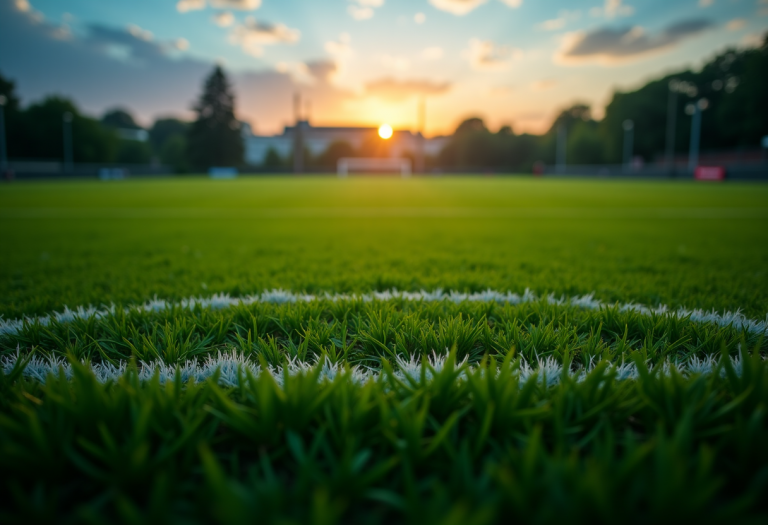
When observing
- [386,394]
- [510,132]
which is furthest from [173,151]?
[386,394]

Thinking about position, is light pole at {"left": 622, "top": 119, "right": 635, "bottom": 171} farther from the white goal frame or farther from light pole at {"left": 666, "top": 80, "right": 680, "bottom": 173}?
the white goal frame

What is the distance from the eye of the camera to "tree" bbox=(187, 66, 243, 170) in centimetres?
6125

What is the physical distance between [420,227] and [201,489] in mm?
6410

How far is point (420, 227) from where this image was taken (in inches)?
279

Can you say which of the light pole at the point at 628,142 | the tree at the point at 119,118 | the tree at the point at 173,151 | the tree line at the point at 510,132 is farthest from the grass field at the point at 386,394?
the tree at the point at 119,118

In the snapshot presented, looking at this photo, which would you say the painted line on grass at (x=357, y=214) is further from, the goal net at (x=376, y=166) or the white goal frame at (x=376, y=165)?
the goal net at (x=376, y=166)

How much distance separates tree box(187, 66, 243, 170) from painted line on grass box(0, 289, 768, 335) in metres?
64.6

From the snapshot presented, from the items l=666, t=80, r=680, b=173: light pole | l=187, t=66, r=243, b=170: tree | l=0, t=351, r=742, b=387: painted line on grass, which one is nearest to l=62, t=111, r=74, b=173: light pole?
l=187, t=66, r=243, b=170: tree

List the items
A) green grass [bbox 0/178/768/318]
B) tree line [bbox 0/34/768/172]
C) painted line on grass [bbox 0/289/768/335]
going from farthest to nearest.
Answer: tree line [bbox 0/34/768/172]
green grass [bbox 0/178/768/318]
painted line on grass [bbox 0/289/768/335]

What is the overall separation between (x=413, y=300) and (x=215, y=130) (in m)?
67.1

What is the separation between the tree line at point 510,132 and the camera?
160ft

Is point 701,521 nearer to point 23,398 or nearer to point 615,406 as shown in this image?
point 615,406

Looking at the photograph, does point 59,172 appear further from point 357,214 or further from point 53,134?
point 357,214

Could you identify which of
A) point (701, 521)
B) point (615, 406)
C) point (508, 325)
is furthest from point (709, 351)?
point (701, 521)
